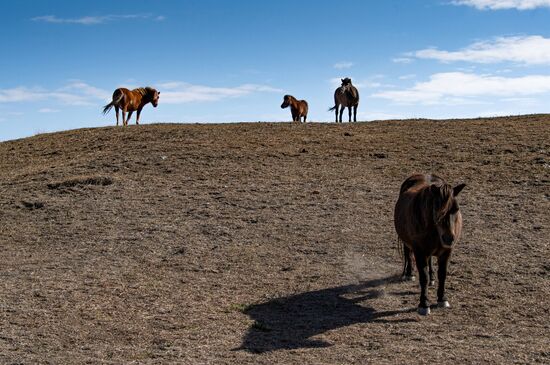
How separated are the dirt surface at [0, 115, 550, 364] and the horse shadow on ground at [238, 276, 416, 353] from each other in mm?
33

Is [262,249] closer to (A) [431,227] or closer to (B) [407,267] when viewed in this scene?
(B) [407,267]

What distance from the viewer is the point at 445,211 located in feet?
22.9

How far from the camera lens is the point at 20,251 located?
34.7 ft

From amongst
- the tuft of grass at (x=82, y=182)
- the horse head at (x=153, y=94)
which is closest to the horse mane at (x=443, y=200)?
the tuft of grass at (x=82, y=182)

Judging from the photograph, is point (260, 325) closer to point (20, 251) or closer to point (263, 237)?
point (263, 237)

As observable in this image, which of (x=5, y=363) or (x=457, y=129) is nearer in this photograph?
(x=5, y=363)

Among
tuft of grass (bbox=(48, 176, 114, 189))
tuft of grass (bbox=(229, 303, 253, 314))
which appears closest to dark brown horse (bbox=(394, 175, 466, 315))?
tuft of grass (bbox=(229, 303, 253, 314))

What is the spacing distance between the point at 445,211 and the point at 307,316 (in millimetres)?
2038

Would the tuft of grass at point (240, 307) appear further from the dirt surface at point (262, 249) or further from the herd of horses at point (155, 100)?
the herd of horses at point (155, 100)

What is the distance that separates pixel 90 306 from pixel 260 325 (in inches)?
84.0

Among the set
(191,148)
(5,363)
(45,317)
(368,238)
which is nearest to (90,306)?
(45,317)

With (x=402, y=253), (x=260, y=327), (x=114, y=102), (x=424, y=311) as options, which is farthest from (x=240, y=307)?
(x=114, y=102)

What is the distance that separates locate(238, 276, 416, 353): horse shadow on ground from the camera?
6582 mm

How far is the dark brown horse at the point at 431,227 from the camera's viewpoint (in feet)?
23.0
